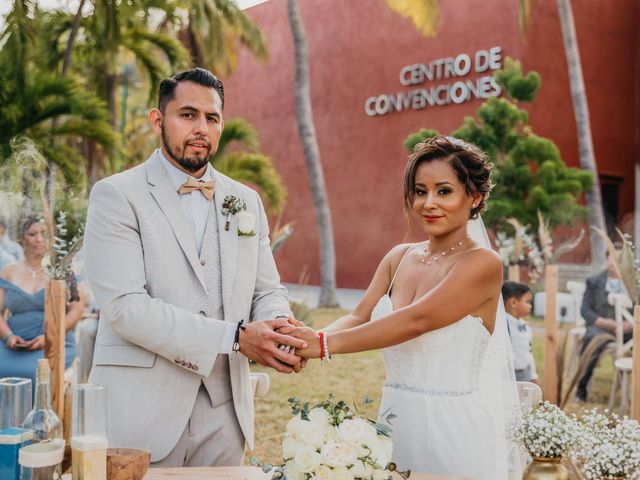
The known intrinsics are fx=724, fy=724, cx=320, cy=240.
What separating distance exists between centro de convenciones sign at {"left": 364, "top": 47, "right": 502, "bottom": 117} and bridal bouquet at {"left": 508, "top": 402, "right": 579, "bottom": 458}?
27.4ft

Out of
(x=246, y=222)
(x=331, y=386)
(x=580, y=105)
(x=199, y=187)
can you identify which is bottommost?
(x=331, y=386)

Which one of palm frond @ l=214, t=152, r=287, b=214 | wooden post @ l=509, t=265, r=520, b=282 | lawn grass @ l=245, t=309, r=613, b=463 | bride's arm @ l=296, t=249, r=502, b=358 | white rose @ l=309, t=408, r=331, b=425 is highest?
palm frond @ l=214, t=152, r=287, b=214

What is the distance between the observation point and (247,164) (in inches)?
395

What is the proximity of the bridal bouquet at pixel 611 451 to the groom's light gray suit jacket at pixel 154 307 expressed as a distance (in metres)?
1.13

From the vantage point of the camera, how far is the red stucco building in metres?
10.7

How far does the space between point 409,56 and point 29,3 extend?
5.55 meters

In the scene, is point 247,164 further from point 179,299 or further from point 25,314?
point 179,299

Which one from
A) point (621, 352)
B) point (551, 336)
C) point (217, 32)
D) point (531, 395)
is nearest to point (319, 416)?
point (531, 395)

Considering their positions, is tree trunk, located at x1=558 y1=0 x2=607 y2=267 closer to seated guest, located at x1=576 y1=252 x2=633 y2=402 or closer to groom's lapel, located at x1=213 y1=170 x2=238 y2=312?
seated guest, located at x1=576 y1=252 x2=633 y2=402

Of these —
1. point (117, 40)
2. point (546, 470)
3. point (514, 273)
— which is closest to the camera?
point (546, 470)

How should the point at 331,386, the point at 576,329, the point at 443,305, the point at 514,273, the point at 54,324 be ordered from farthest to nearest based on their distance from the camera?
the point at 331,386, the point at 576,329, the point at 514,273, the point at 54,324, the point at 443,305

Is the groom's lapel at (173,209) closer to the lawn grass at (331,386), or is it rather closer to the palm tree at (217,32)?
the lawn grass at (331,386)

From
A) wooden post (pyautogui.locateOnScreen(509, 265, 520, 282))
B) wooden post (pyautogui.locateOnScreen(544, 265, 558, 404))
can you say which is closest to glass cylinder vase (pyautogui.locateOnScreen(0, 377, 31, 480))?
wooden post (pyautogui.locateOnScreen(544, 265, 558, 404))

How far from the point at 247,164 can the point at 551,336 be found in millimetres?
5204
